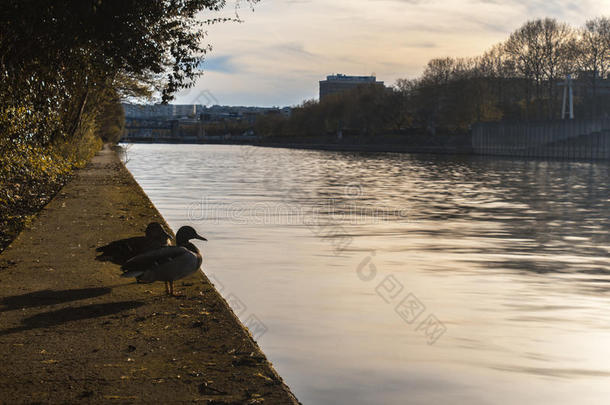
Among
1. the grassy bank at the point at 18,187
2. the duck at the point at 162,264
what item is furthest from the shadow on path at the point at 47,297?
the grassy bank at the point at 18,187

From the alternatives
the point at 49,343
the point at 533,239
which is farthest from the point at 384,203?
the point at 49,343

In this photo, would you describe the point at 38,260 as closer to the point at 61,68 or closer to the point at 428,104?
the point at 61,68

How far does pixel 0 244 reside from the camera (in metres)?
11.8

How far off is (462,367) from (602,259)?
7.63 m

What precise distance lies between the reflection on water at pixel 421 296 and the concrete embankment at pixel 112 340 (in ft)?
3.06

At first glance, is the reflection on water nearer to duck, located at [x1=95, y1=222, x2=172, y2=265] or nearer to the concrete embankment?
the concrete embankment

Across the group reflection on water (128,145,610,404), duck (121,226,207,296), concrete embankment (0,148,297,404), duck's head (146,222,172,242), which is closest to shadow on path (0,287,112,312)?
concrete embankment (0,148,297,404)

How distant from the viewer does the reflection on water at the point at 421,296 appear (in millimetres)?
7141

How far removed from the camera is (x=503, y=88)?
4045 inches

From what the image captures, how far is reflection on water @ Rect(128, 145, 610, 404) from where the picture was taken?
7.14 meters

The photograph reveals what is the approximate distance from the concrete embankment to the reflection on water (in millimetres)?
932

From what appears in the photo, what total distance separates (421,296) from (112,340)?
547 cm

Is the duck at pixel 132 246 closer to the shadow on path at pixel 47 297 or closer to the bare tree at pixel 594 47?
the shadow on path at pixel 47 297

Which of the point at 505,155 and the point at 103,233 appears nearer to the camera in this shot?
the point at 103,233
